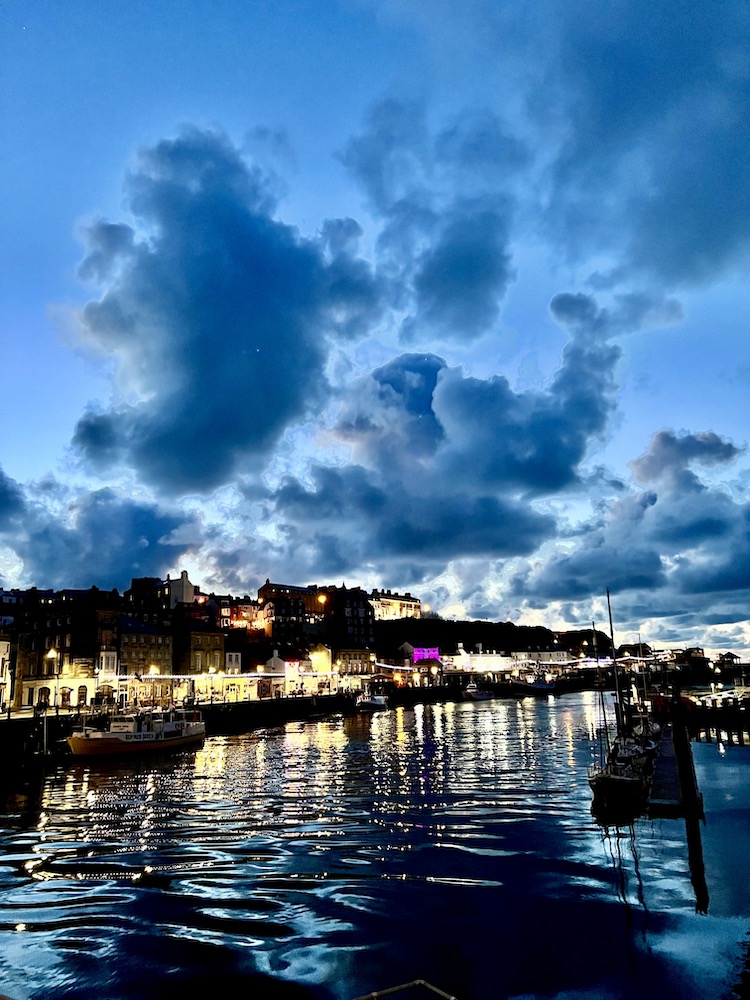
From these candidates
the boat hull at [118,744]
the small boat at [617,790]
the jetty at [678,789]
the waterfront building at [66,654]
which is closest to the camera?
the jetty at [678,789]

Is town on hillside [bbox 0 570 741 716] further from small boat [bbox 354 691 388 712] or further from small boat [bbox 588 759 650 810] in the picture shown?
small boat [bbox 588 759 650 810]

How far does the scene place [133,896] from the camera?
19812mm

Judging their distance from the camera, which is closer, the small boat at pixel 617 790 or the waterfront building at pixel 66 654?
the small boat at pixel 617 790

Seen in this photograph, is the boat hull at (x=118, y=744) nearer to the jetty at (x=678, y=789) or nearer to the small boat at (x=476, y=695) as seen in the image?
the jetty at (x=678, y=789)

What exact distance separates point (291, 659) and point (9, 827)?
111 meters

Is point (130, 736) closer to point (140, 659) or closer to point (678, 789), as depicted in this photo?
point (678, 789)

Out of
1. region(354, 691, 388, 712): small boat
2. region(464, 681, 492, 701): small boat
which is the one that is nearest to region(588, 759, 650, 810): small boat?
region(354, 691, 388, 712): small boat

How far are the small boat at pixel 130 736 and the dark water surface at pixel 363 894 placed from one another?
16914 millimetres

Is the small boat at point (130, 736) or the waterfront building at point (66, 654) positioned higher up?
the waterfront building at point (66, 654)

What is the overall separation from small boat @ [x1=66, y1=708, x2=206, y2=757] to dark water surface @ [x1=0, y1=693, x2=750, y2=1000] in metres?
16.9

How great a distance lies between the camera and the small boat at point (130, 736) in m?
55.5

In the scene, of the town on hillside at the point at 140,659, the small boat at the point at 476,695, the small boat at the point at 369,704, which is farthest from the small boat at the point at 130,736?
the small boat at the point at 476,695

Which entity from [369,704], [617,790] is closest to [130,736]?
[617,790]

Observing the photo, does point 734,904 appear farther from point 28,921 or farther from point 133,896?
point 28,921
